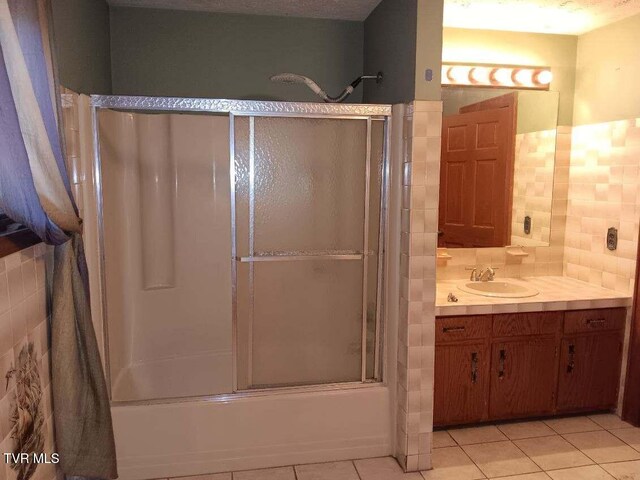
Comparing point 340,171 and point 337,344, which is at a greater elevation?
point 340,171

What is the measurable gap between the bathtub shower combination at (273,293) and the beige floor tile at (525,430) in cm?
75

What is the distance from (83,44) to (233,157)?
2.75ft

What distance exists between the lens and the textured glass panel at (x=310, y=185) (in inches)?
95.6

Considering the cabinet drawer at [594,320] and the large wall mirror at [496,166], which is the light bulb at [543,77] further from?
the cabinet drawer at [594,320]

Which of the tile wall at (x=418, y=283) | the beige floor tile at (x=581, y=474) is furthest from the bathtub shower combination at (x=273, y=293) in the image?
the beige floor tile at (x=581, y=474)

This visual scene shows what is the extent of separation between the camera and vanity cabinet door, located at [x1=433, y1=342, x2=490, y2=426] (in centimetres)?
269

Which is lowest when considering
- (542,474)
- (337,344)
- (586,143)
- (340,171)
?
(542,474)

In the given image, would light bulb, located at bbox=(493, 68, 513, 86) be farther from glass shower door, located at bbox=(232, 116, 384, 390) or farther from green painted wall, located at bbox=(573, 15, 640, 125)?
glass shower door, located at bbox=(232, 116, 384, 390)

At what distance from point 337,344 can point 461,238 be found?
1.11 meters

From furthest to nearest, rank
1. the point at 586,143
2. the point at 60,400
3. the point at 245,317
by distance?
the point at 586,143 → the point at 245,317 → the point at 60,400

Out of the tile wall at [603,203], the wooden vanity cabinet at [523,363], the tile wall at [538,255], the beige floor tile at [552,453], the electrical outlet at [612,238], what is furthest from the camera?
the tile wall at [538,255]

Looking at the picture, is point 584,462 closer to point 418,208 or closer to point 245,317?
point 418,208

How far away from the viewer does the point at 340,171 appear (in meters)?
2.52

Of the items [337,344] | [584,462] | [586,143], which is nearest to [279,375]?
[337,344]
